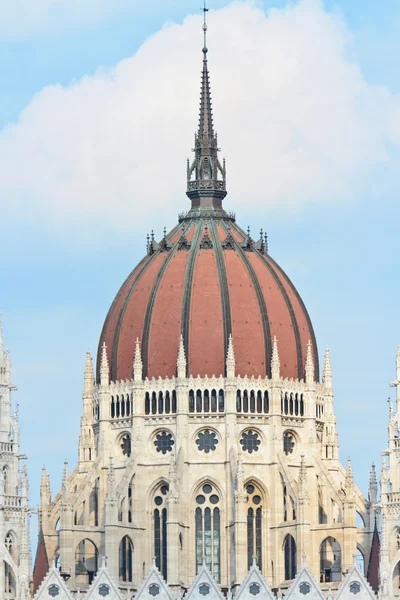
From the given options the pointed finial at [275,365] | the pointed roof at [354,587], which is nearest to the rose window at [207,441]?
the pointed finial at [275,365]

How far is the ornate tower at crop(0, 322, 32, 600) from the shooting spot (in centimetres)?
17400

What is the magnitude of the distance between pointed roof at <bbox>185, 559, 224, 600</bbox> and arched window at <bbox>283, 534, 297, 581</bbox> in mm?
11018

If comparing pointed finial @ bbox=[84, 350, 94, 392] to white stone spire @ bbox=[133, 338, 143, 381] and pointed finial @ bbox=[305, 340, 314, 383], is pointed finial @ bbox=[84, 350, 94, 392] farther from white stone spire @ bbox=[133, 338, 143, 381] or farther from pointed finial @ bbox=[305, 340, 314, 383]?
pointed finial @ bbox=[305, 340, 314, 383]

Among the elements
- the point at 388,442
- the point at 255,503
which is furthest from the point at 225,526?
the point at 388,442

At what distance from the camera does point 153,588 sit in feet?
589

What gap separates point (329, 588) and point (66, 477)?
23.4 m

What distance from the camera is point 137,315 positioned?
19500 centimetres

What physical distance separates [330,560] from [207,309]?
2071 centimetres

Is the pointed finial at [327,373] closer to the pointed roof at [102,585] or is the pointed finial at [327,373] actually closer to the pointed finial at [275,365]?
the pointed finial at [275,365]

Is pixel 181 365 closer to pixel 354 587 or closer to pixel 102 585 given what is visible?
pixel 102 585

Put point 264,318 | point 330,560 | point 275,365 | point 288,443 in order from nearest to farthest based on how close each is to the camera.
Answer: point 330,560
point 275,365
point 288,443
point 264,318

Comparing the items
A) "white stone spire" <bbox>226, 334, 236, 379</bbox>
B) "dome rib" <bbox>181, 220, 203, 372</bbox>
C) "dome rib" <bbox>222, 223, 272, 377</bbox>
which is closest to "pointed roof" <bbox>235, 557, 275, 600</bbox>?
"white stone spire" <bbox>226, 334, 236, 379</bbox>

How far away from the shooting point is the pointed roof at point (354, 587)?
17775 centimetres

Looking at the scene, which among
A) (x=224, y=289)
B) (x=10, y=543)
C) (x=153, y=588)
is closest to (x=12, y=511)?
(x=10, y=543)
